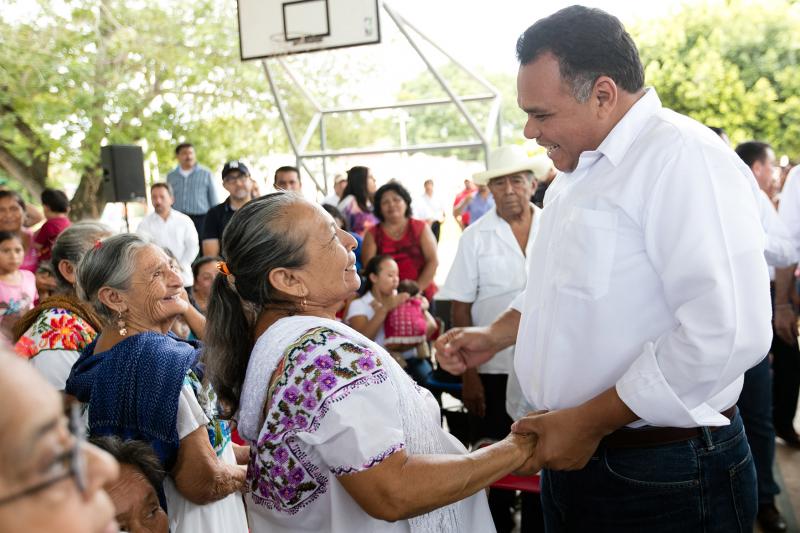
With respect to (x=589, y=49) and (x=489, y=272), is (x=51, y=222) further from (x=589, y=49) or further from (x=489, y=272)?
(x=589, y=49)

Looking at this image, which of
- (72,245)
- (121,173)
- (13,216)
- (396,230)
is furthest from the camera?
(121,173)

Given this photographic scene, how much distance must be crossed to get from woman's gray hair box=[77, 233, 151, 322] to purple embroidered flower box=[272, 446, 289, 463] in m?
0.97

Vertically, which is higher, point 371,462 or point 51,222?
point 371,462

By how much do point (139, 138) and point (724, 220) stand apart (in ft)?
43.3

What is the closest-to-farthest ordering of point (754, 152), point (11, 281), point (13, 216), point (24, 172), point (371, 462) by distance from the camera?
point (371, 462), point (754, 152), point (11, 281), point (13, 216), point (24, 172)

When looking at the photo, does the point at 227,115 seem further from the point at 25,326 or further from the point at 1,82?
the point at 25,326

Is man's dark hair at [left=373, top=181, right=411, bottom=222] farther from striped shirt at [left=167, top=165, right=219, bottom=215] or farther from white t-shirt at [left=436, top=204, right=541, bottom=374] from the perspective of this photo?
striped shirt at [left=167, top=165, right=219, bottom=215]

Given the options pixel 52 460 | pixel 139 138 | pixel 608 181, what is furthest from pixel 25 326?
pixel 139 138

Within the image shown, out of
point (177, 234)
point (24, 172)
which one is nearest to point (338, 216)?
point (177, 234)

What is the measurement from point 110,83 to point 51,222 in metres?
7.15

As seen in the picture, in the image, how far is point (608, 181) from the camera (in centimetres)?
161

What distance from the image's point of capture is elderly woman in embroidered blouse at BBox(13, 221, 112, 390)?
94.3 inches

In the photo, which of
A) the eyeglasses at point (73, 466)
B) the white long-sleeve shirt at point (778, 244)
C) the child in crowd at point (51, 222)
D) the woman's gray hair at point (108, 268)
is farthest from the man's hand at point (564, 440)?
the child in crowd at point (51, 222)

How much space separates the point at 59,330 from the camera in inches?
96.8
